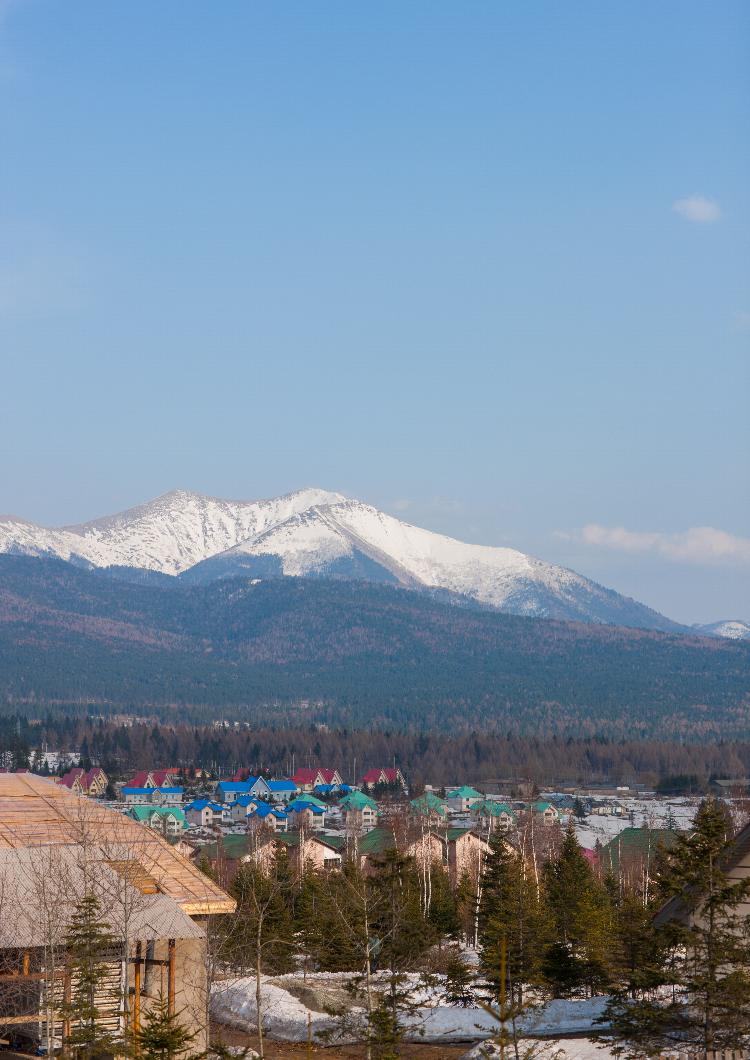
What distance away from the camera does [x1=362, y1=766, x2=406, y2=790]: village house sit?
146m

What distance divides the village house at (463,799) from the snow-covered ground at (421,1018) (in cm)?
9215

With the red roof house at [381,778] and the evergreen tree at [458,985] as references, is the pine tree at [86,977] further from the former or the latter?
the red roof house at [381,778]

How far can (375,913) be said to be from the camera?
95.9 ft

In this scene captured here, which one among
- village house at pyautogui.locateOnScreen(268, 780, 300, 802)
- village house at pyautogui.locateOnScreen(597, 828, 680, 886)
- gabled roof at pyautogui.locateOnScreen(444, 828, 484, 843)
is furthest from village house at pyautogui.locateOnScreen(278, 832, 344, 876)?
village house at pyautogui.locateOnScreen(268, 780, 300, 802)

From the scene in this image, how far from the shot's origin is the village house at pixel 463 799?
5017 inches

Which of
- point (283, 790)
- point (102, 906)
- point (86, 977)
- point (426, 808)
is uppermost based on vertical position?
point (102, 906)

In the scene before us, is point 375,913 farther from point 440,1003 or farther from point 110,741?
point 110,741

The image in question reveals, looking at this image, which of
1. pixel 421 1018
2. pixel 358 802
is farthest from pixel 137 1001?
pixel 358 802

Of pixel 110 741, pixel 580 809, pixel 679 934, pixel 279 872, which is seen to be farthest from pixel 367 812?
pixel 679 934

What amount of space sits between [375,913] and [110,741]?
482 ft

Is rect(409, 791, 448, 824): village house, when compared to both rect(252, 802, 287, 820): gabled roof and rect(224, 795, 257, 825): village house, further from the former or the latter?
rect(224, 795, 257, 825): village house

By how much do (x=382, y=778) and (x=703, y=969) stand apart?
132567 millimetres

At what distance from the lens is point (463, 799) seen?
13050cm

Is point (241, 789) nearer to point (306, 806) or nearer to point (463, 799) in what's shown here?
point (463, 799)
